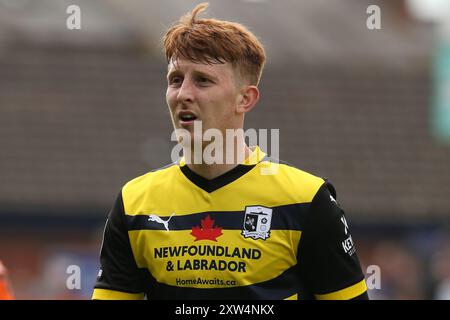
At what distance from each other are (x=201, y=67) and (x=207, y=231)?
0.66 meters

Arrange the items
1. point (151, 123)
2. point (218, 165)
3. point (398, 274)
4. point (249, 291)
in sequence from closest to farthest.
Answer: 1. point (249, 291)
2. point (218, 165)
3. point (398, 274)
4. point (151, 123)

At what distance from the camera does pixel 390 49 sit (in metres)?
21.0

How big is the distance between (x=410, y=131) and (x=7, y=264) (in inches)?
305

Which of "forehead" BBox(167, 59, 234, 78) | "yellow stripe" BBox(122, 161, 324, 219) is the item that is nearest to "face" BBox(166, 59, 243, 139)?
"forehead" BBox(167, 59, 234, 78)

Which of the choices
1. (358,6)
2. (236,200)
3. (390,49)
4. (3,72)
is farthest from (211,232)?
(358,6)

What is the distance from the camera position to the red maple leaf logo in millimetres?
4270

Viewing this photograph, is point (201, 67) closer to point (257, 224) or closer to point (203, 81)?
point (203, 81)

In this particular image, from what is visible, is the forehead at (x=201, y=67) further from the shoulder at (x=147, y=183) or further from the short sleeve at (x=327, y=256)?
the short sleeve at (x=327, y=256)

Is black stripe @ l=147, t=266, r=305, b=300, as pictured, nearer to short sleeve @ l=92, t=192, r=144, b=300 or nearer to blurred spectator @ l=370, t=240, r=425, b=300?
short sleeve @ l=92, t=192, r=144, b=300

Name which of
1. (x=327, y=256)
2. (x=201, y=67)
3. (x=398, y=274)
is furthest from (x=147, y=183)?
(x=398, y=274)

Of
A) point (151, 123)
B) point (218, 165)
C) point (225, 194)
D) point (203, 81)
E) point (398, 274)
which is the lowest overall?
point (398, 274)

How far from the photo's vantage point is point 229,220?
169 inches

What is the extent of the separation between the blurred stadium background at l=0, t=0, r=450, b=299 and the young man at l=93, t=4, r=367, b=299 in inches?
399

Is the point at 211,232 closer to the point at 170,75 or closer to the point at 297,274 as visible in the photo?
the point at 297,274
